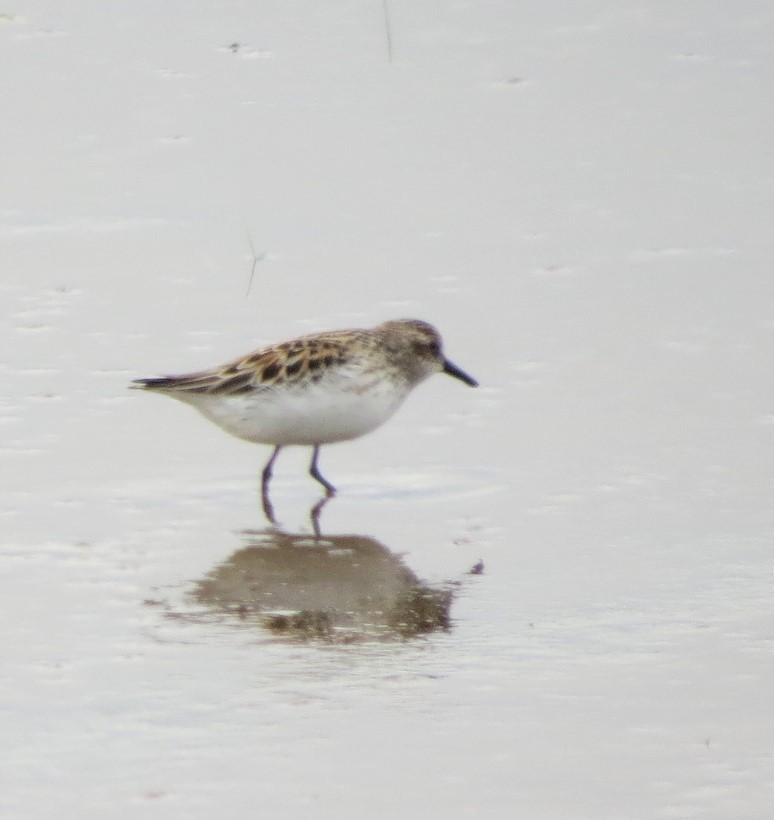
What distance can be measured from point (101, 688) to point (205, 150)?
7338 mm

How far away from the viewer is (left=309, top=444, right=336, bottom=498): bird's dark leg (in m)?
9.02

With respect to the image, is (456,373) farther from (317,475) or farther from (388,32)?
(388,32)

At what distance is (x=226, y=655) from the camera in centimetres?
695

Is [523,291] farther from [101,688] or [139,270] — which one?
[101,688]

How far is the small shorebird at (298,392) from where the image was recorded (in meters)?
9.12

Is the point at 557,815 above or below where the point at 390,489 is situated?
above

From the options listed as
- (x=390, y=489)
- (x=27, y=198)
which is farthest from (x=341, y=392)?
(x=27, y=198)

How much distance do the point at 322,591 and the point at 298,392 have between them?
62.5 inches

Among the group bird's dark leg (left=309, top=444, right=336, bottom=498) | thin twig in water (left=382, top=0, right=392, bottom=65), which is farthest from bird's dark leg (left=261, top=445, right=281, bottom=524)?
thin twig in water (left=382, top=0, right=392, bottom=65)

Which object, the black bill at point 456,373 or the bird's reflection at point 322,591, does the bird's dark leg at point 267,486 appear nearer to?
the bird's reflection at point 322,591

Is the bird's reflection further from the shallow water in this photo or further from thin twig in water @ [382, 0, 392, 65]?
thin twig in water @ [382, 0, 392, 65]

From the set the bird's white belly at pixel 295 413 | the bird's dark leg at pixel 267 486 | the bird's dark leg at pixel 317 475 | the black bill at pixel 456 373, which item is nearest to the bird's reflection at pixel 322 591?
the bird's dark leg at pixel 267 486

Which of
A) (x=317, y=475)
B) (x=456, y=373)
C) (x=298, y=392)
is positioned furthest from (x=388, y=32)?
(x=317, y=475)

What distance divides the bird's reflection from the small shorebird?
2.41 ft
